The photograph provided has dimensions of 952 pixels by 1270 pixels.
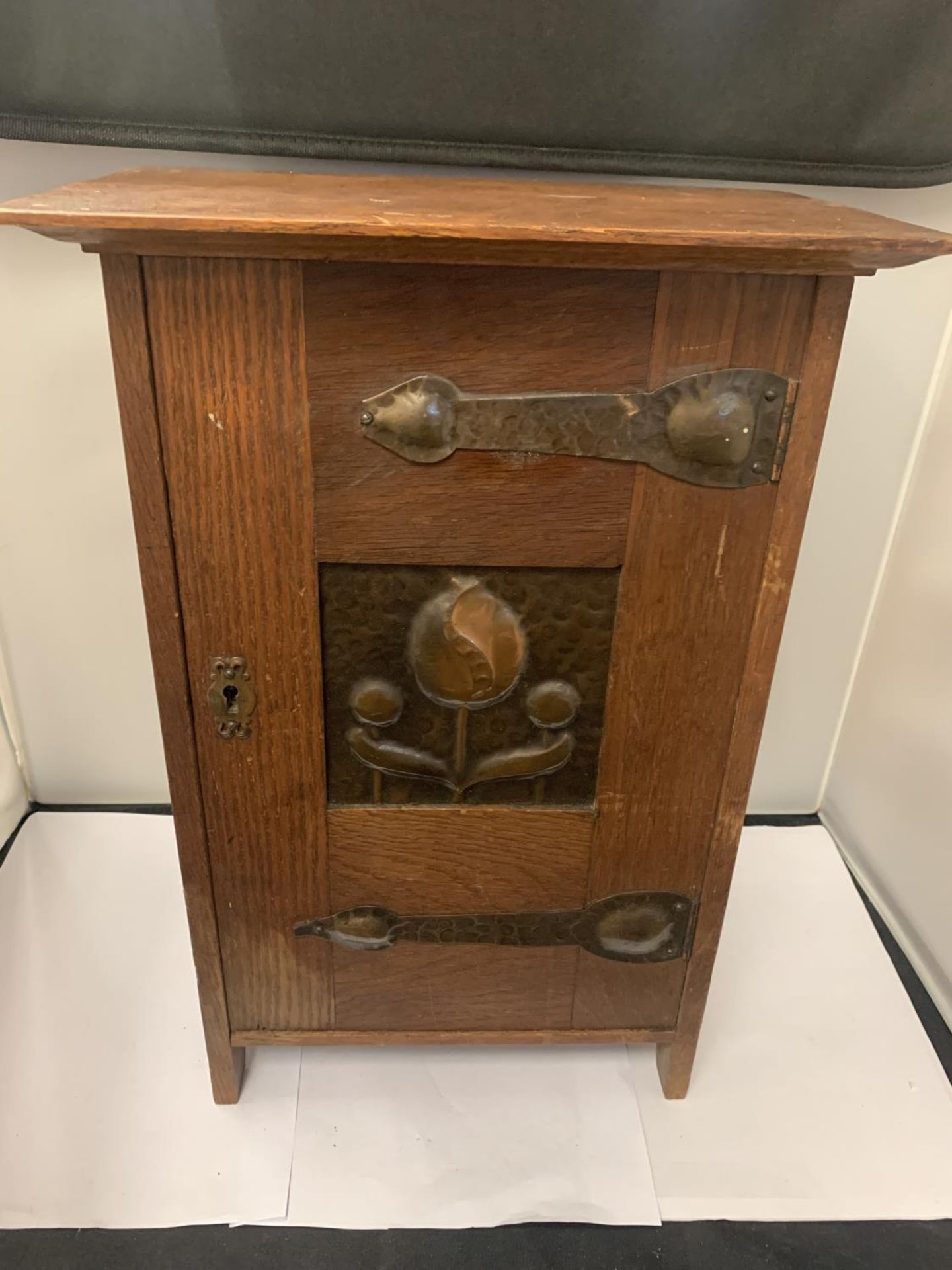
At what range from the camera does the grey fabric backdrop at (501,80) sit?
0.98 metres

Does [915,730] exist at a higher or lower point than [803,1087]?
higher

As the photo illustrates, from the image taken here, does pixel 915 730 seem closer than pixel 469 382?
No

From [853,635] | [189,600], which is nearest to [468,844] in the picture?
[189,600]

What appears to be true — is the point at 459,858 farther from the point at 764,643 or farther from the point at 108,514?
the point at 108,514

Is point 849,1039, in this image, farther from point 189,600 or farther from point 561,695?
point 189,600

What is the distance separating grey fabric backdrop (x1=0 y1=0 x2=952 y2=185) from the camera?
983 millimetres

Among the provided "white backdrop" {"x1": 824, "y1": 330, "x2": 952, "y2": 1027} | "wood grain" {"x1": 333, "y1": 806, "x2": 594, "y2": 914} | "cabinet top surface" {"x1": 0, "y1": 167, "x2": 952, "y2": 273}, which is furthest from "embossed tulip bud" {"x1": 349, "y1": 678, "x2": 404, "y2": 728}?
"white backdrop" {"x1": 824, "y1": 330, "x2": 952, "y2": 1027}

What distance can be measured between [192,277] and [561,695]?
1.52 feet

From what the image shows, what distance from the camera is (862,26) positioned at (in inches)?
39.4

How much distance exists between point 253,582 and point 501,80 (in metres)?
0.59

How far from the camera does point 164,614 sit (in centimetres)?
86

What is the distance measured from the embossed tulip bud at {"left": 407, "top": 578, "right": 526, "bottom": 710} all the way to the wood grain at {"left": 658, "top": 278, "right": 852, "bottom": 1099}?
0.22 metres

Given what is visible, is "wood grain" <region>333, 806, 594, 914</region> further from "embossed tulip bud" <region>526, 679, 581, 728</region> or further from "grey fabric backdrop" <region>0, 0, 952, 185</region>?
"grey fabric backdrop" <region>0, 0, 952, 185</region>

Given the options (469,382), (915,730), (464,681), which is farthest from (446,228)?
(915,730)
